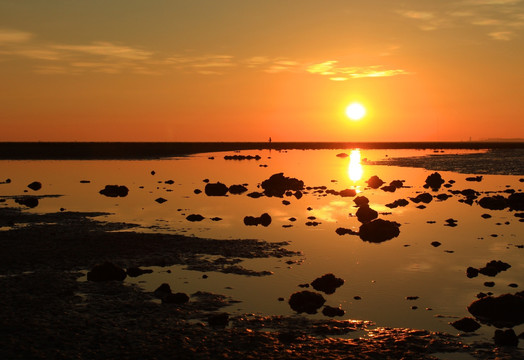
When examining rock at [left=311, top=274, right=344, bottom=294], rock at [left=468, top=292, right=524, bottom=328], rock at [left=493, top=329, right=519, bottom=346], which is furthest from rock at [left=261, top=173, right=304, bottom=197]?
rock at [left=493, top=329, right=519, bottom=346]

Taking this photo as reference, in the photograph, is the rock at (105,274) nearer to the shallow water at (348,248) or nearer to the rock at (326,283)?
the shallow water at (348,248)

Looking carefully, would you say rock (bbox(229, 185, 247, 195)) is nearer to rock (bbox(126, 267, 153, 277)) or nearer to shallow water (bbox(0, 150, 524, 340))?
shallow water (bbox(0, 150, 524, 340))

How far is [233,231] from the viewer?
114ft

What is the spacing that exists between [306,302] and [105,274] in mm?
8794

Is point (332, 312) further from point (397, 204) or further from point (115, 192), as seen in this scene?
point (115, 192)

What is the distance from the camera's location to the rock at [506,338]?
50.1 ft

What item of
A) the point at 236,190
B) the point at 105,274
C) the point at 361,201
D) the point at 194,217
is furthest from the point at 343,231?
the point at 236,190

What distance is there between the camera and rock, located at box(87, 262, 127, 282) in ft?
72.2

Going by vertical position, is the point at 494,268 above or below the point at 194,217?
below

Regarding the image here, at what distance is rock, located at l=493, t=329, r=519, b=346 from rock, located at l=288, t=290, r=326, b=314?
19.1 feet

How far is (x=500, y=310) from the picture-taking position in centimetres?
1783

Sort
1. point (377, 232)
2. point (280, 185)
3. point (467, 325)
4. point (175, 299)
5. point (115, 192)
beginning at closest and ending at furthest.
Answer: point (467, 325) → point (175, 299) → point (377, 232) → point (115, 192) → point (280, 185)

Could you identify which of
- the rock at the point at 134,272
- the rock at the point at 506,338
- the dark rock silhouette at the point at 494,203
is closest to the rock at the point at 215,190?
the dark rock silhouette at the point at 494,203

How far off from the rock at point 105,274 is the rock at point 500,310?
45.2 feet
